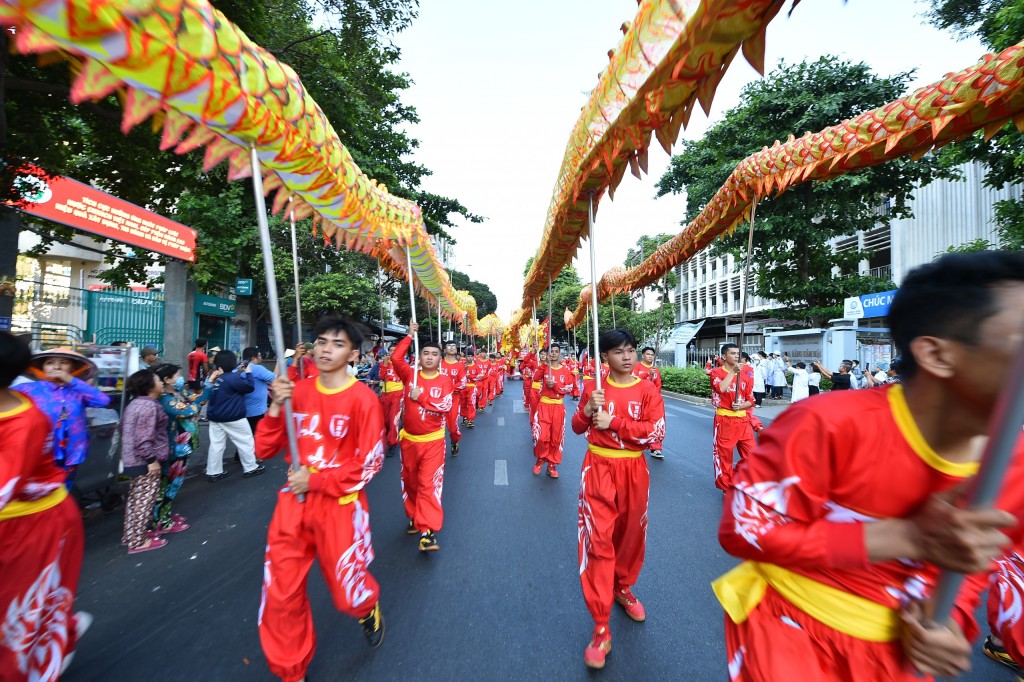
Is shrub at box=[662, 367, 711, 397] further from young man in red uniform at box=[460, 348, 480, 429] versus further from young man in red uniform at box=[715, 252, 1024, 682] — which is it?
young man in red uniform at box=[715, 252, 1024, 682]

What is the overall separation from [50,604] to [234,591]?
1206mm

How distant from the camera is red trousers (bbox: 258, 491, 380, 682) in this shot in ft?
6.86

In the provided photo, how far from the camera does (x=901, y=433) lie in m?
1.14

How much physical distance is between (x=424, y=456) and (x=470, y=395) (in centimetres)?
550

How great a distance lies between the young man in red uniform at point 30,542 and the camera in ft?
5.89

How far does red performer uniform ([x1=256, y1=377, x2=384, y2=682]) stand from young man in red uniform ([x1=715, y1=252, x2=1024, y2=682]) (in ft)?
5.86

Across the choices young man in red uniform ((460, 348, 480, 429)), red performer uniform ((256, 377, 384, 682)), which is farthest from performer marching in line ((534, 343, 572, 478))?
red performer uniform ((256, 377, 384, 682))

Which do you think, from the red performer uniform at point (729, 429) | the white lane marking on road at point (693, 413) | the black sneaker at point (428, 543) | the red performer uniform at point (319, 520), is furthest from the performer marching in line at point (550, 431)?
the white lane marking on road at point (693, 413)

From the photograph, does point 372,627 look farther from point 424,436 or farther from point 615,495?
point 424,436

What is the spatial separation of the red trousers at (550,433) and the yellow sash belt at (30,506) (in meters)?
4.81

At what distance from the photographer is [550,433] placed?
6176 millimetres

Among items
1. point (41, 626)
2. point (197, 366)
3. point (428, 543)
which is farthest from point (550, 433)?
point (197, 366)

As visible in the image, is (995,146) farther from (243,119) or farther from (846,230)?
(243,119)

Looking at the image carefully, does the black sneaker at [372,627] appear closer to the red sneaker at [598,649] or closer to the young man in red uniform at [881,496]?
the red sneaker at [598,649]
